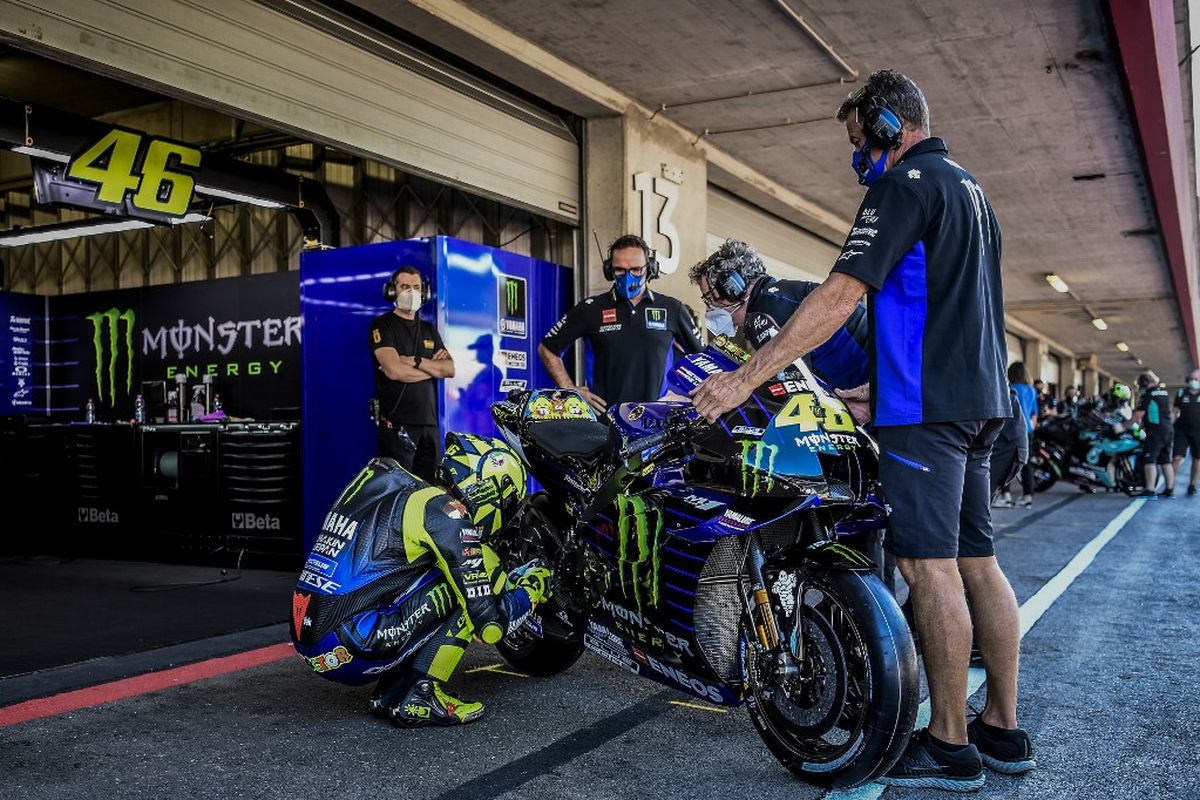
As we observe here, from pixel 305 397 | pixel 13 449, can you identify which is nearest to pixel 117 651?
pixel 305 397

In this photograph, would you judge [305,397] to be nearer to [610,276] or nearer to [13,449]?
[610,276]

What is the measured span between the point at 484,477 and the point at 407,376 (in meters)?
2.62

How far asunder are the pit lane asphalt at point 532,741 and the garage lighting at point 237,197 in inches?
205

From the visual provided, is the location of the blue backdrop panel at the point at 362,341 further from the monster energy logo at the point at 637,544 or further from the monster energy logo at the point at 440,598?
the monster energy logo at the point at 637,544

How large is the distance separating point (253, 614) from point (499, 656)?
189 cm

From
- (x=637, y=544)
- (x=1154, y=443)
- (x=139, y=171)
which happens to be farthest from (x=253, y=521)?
(x=1154, y=443)

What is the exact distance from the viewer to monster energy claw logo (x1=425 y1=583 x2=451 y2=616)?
136 inches

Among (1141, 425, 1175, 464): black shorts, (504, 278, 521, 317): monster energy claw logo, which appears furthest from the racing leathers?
(1141, 425, 1175, 464): black shorts

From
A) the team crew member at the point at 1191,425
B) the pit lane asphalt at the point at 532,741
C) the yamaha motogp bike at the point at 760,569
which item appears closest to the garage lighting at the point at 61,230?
the pit lane asphalt at the point at 532,741

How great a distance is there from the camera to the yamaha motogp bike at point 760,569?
2719 mm

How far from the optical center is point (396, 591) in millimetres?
3455

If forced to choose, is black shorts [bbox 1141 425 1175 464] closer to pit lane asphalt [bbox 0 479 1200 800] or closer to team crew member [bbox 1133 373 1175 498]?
team crew member [bbox 1133 373 1175 498]

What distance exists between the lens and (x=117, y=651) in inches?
187

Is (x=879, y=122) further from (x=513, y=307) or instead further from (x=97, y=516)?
(x=97, y=516)
